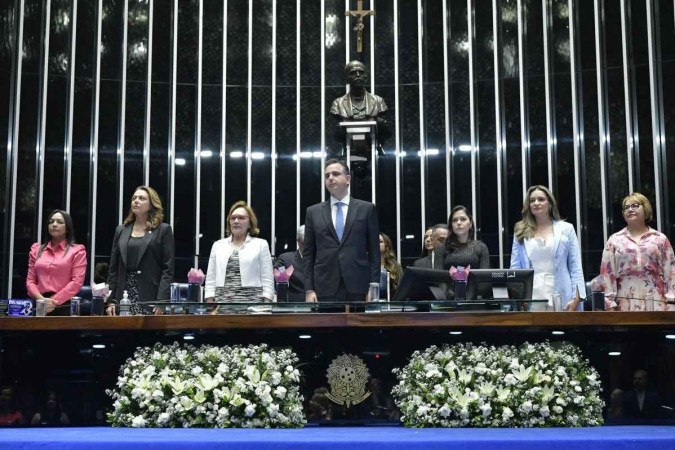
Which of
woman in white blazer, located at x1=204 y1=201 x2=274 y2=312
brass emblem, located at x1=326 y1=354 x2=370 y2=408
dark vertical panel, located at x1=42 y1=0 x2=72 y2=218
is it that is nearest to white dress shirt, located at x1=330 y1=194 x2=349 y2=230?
woman in white blazer, located at x1=204 y1=201 x2=274 y2=312

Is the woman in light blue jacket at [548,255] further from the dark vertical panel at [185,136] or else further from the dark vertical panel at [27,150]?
the dark vertical panel at [27,150]

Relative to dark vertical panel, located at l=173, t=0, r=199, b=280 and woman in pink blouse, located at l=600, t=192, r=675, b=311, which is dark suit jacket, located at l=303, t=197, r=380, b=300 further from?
dark vertical panel, located at l=173, t=0, r=199, b=280

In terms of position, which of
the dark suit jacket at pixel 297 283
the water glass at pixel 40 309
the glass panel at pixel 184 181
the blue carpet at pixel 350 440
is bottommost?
the blue carpet at pixel 350 440

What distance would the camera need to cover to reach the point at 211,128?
10.4 metres

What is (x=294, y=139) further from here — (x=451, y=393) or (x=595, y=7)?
(x=451, y=393)

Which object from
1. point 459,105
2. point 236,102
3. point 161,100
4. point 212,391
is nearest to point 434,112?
point 459,105

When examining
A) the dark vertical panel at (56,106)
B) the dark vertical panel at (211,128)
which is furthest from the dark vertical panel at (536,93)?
the dark vertical panel at (56,106)

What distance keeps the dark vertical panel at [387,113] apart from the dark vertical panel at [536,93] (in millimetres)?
1382

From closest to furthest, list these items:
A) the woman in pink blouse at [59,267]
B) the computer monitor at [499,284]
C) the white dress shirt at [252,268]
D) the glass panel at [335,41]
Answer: the computer monitor at [499,284]
the white dress shirt at [252,268]
the woman in pink blouse at [59,267]
the glass panel at [335,41]

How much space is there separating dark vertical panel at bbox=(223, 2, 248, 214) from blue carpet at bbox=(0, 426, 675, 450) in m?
6.11

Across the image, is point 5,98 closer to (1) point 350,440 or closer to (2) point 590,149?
(2) point 590,149

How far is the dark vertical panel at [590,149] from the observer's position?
982 cm

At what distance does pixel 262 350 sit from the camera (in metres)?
4.89

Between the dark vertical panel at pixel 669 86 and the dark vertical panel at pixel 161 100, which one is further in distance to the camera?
the dark vertical panel at pixel 161 100
